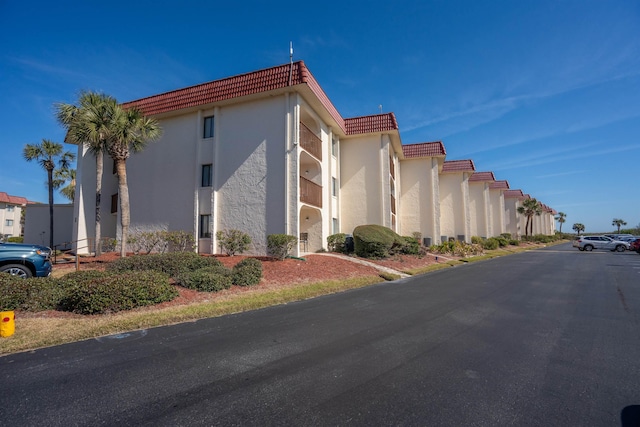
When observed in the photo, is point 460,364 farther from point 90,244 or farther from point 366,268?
point 90,244

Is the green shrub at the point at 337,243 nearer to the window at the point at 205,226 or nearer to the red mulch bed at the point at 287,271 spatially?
the red mulch bed at the point at 287,271

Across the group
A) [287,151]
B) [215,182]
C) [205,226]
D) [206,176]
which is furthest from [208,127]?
[205,226]

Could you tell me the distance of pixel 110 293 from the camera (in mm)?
6793

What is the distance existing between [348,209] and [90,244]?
675 inches

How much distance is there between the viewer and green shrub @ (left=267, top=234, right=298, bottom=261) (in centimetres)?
1412

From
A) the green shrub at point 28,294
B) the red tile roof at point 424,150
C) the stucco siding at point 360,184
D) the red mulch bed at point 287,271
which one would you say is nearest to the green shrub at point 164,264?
the red mulch bed at point 287,271

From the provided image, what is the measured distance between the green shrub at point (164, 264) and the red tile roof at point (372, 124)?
15.6m

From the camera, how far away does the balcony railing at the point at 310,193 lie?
16539mm

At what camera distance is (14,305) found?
21.8 ft

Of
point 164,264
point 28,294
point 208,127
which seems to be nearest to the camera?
point 28,294

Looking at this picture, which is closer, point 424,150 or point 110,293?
point 110,293

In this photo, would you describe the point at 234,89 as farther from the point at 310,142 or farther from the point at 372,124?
the point at 372,124

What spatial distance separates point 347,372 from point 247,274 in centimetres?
684

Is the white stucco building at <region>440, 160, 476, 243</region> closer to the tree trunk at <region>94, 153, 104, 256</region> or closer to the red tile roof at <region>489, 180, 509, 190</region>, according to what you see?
the red tile roof at <region>489, 180, 509, 190</region>
